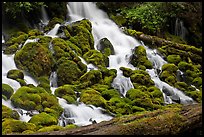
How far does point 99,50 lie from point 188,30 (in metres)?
8.07

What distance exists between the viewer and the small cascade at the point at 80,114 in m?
8.48

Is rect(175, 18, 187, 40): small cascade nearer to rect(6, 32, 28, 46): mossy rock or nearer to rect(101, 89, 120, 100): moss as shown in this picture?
rect(6, 32, 28, 46): mossy rock

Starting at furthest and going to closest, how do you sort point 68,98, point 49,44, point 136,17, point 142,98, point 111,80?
point 136,17 → point 49,44 → point 111,80 → point 142,98 → point 68,98

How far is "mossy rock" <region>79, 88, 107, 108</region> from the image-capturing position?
32.3ft

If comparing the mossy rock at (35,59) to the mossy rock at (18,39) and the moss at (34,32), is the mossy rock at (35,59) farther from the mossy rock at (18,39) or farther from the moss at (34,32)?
the moss at (34,32)

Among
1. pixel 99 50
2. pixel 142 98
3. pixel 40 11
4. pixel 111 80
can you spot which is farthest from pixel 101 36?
pixel 142 98

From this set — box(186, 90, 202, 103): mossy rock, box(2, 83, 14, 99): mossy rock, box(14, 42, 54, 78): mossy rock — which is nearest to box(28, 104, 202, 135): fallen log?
box(2, 83, 14, 99): mossy rock

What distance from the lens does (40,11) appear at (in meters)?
16.2

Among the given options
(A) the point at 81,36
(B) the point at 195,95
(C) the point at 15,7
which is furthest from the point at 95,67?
(C) the point at 15,7

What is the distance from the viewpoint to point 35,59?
11688 mm

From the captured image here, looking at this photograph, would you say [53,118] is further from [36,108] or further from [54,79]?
[54,79]

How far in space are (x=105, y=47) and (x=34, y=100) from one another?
613 centimetres

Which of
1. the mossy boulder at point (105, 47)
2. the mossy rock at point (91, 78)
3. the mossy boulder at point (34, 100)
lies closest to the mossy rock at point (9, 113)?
the mossy boulder at point (34, 100)

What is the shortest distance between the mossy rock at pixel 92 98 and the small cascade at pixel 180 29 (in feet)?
35.6
